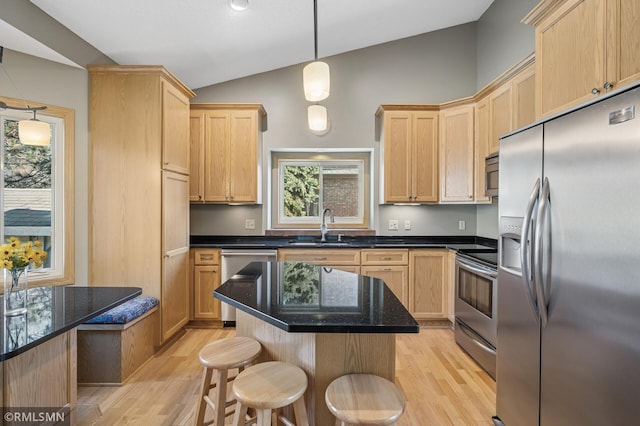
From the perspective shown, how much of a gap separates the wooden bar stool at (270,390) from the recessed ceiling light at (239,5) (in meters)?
2.65

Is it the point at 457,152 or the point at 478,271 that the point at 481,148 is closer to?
the point at 457,152

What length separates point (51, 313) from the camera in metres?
1.51

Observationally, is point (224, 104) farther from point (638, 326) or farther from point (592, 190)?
point (638, 326)

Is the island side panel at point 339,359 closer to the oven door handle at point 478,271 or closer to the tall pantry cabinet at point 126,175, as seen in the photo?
the oven door handle at point 478,271

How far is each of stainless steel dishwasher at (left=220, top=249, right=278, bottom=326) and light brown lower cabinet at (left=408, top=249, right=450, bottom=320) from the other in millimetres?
1525

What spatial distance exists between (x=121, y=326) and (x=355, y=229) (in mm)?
2630

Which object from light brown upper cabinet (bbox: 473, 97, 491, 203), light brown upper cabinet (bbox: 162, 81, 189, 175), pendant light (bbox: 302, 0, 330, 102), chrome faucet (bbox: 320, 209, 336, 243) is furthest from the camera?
chrome faucet (bbox: 320, 209, 336, 243)

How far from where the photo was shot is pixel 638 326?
100 centimetres

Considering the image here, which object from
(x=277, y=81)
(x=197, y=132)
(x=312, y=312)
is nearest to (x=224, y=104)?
(x=197, y=132)

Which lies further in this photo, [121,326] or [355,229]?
[355,229]

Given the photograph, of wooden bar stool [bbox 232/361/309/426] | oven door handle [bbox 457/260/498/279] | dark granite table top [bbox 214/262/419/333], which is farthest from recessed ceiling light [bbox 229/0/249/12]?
oven door handle [bbox 457/260/498/279]

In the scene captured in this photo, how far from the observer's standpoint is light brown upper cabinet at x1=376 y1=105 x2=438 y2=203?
3545 millimetres

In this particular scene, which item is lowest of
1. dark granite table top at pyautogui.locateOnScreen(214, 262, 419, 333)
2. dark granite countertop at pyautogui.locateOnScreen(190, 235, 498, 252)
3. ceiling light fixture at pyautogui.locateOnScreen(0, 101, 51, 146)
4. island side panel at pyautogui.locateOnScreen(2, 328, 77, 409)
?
island side panel at pyautogui.locateOnScreen(2, 328, 77, 409)

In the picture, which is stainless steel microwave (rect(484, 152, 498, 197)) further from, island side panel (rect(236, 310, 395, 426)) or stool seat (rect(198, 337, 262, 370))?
stool seat (rect(198, 337, 262, 370))
